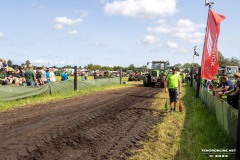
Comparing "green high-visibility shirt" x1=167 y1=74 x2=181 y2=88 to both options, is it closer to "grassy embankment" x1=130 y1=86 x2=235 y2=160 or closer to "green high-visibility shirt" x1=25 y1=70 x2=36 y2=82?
"grassy embankment" x1=130 y1=86 x2=235 y2=160

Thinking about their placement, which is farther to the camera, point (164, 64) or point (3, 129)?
point (164, 64)

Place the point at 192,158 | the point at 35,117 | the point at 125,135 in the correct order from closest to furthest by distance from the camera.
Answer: the point at 192,158 < the point at 125,135 < the point at 35,117

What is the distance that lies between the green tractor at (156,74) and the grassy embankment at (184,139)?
Result: 14744 mm

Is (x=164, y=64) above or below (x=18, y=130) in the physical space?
above

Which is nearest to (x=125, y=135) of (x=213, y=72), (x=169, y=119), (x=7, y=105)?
(x=169, y=119)

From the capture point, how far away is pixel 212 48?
35.2 ft

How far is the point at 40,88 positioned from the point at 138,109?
586cm

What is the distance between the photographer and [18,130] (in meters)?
6.77

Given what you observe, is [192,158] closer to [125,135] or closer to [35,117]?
[125,135]

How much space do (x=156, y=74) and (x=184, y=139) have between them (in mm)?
17740

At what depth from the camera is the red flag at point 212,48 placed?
10.5m

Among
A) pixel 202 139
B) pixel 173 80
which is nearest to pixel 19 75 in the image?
pixel 173 80

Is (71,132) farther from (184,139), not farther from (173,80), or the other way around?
(173,80)

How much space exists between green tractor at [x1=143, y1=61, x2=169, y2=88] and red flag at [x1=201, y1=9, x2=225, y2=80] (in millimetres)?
12293
